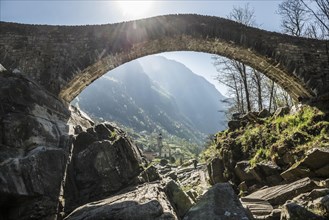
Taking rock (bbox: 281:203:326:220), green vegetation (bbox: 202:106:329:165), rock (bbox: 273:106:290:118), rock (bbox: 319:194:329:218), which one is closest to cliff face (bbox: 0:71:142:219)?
rock (bbox: 281:203:326:220)

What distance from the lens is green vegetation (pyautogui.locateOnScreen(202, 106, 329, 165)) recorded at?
327 inches

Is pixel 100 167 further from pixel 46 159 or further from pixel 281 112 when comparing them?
pixel 281 112

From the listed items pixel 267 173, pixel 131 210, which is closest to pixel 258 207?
pixel 131 210

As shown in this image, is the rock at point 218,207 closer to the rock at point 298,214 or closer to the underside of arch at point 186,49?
the rock at point 298,214

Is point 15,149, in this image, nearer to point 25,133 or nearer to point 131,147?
point 25,133

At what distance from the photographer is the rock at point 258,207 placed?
17.0 feet

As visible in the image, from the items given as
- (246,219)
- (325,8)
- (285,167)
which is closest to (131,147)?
(246,219)

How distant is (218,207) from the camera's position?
4285 millimetres

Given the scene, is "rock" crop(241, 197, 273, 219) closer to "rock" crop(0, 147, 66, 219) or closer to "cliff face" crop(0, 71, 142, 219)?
"cliff face" crop(0, 71, 142, 219)

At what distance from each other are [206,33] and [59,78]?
18.6 ft

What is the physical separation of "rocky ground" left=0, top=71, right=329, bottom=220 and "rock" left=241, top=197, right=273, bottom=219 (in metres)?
0.02

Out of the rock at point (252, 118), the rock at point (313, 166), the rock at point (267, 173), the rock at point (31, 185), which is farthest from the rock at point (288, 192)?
the rock at point (252, 118)

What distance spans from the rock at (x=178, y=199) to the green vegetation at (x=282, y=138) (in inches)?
154

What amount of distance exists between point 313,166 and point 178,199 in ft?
11.9
